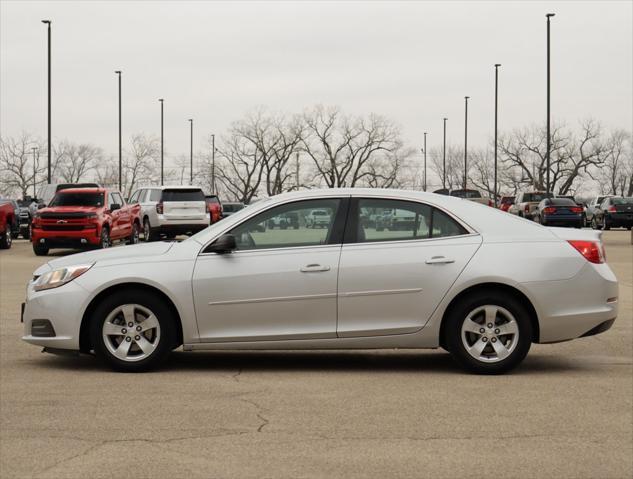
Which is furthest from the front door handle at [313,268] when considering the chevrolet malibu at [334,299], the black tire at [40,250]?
the black tire at [40,250]

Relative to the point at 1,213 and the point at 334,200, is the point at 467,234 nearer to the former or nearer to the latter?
the point at 334,200

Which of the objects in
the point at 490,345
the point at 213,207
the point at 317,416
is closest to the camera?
the point at 317,416

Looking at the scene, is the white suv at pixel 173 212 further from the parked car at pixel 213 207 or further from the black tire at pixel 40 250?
the parked car at pixel 213 207

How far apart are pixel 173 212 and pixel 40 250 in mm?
7306

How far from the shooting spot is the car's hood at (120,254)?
891 centimetres

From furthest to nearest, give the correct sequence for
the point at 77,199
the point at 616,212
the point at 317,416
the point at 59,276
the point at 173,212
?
the point at 616,212 < the point at 173,212 < the point at 77,199 < the point at 59,276 < the point at 317,416

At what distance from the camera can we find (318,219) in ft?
29.6

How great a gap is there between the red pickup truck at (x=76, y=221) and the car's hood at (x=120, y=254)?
18.3 m

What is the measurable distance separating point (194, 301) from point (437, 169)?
124 m

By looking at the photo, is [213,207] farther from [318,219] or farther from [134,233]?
[318,219]

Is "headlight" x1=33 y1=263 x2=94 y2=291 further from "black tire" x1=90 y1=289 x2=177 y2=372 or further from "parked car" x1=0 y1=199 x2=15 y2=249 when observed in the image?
"parked car" x1=0 y1=199 x2=15 y2=249

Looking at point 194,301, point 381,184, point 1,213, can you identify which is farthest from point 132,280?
point 381,184

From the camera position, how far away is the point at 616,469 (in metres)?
5.54

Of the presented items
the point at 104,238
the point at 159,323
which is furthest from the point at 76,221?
the point at 159,323
